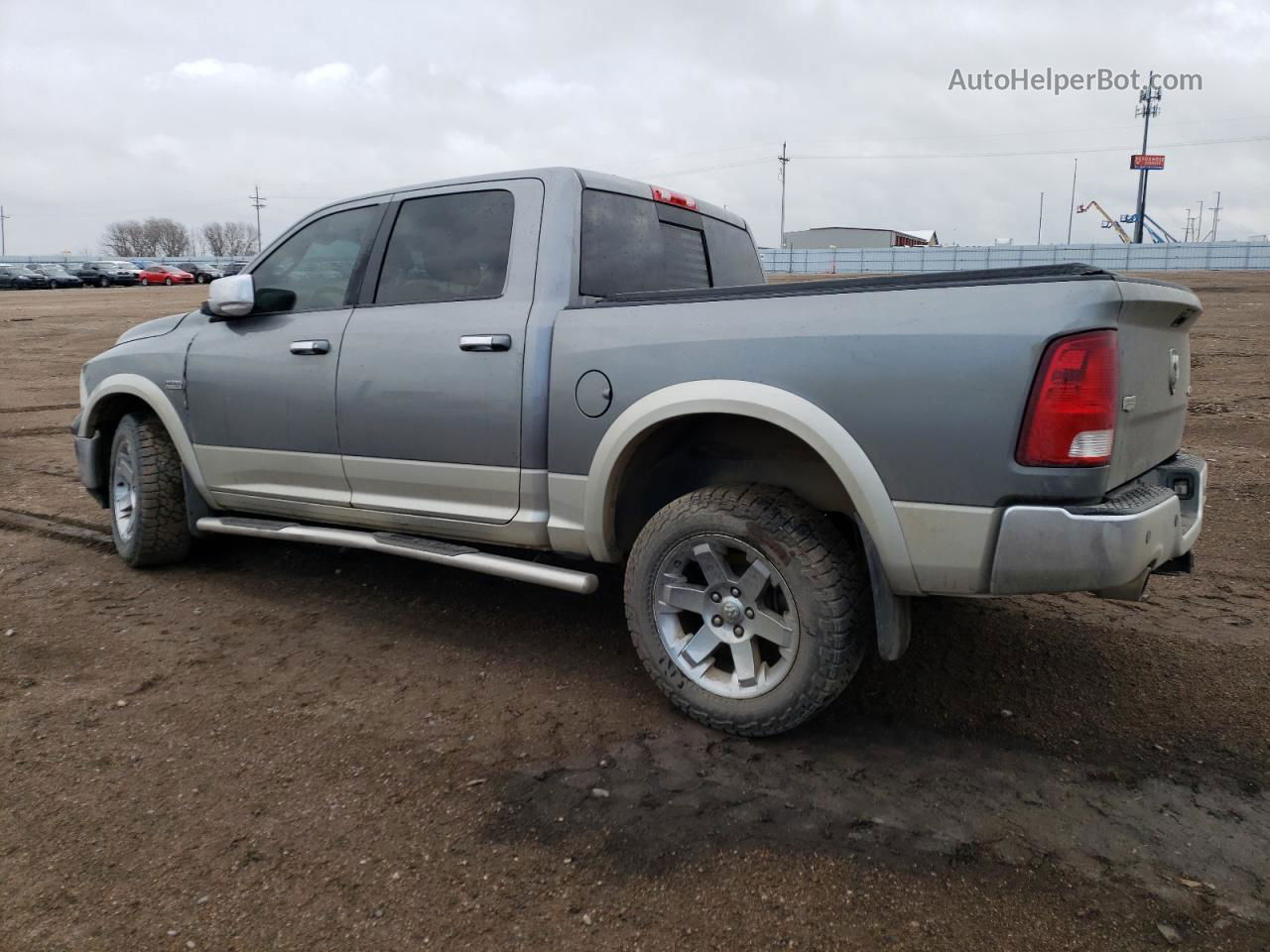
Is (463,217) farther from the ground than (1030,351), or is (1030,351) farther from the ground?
(463,217)

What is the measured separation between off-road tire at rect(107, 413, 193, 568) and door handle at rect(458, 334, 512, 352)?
216 centimetres

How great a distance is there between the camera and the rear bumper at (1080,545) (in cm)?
259

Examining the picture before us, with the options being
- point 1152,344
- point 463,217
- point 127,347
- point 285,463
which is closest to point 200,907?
point 285,463

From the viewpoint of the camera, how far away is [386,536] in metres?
4.13

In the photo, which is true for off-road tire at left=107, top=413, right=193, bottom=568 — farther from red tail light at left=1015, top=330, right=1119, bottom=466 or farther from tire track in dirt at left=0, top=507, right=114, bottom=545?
red tail light at left=1015, top=330, right=1119, bottom=466

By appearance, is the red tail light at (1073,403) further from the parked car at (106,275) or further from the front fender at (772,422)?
the parked car at (106,275)

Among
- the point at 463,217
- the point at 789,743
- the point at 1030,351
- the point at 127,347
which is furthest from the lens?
the point at 127,347

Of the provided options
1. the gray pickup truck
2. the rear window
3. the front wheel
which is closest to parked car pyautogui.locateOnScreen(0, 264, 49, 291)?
the gray pickup truck

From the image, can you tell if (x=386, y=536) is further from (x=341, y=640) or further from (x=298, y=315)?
(x=298, y=315)

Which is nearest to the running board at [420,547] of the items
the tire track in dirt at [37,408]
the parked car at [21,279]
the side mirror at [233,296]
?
the side mirror at [233,296]

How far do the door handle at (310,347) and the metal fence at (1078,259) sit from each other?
45.8 metres

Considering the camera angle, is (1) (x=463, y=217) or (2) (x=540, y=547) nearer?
(2) (x=540, y=547)

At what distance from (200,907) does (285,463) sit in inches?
93.5

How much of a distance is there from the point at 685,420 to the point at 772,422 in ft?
1.29
